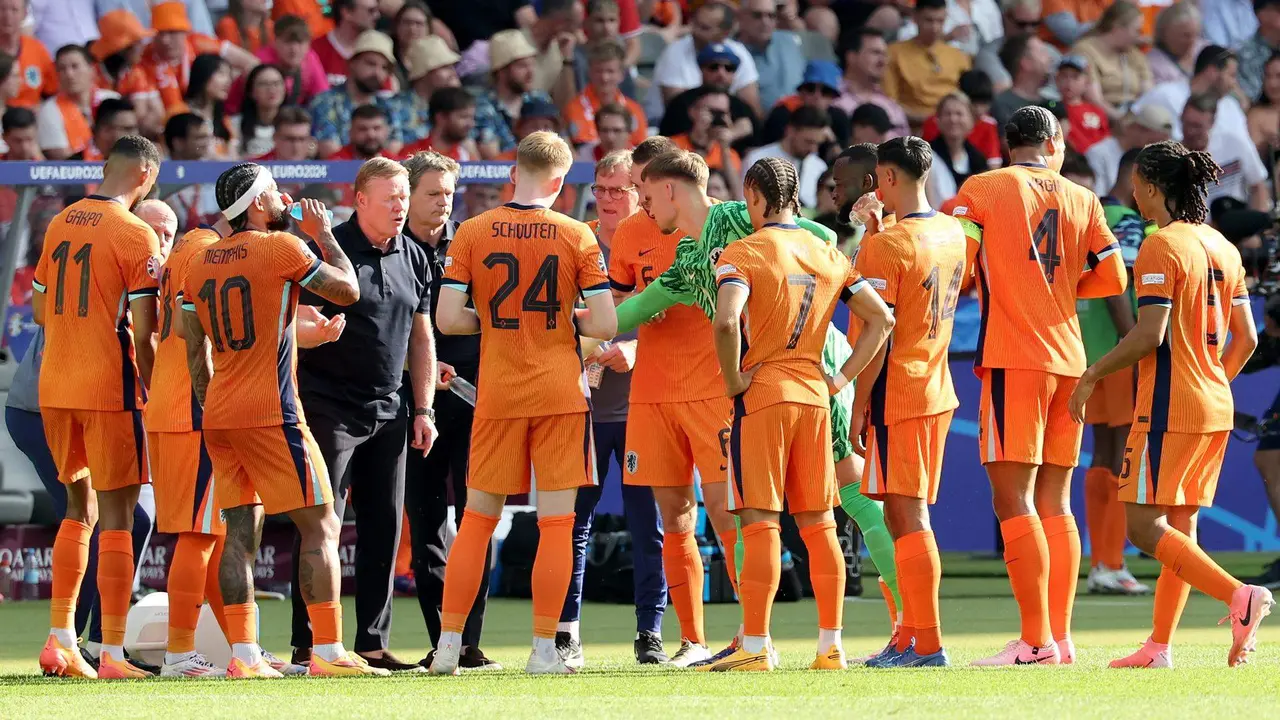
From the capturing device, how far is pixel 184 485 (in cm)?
793

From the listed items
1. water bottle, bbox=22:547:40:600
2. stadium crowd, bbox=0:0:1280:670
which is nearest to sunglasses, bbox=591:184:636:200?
stadium crowd, bbox=0:0:1280:670

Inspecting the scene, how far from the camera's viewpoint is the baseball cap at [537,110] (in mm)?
15211

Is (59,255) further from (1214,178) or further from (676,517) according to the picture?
(1214,178)

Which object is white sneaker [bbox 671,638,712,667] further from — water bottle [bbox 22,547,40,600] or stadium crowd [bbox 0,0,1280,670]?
water bottle [bbox 22,547,40,600]

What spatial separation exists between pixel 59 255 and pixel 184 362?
2.79 feet

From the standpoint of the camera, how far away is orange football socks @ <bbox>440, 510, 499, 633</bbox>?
25.2 feet

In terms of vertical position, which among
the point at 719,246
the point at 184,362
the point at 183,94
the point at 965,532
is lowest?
the point at 965,532

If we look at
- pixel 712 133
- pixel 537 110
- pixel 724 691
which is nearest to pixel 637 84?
pixel 712 133

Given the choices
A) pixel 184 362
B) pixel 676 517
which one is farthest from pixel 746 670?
pixel 184 362

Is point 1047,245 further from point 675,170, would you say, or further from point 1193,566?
point 675,170

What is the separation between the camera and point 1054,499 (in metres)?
8.16

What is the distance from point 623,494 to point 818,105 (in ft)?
27.2

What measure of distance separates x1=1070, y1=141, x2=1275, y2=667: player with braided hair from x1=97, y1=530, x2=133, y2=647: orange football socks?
13.6 feet

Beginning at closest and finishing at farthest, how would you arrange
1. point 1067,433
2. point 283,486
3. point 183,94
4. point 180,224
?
point 283,486 < point 1067,433 < point 180,224 < point 183,94
